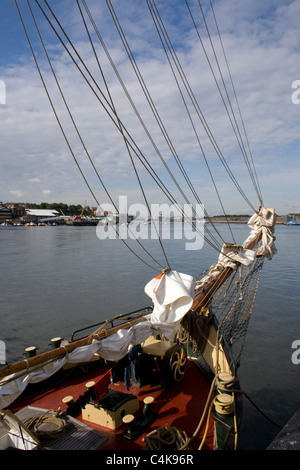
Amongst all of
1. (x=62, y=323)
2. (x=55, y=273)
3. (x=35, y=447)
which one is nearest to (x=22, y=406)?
(x=35, y=447)

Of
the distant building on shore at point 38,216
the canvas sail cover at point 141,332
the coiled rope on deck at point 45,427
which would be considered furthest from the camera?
the distant building on shore at point 38,216

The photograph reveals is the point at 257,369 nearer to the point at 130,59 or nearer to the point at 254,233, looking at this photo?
the point at 254,233

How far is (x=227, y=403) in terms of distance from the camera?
14.0 ft

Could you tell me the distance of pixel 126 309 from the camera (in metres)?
17.8

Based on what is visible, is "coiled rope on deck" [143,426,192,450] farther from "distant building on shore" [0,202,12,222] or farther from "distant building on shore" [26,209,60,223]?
"distant building on shore" [0,202,12,222]

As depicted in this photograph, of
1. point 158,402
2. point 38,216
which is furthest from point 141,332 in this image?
point 38,216

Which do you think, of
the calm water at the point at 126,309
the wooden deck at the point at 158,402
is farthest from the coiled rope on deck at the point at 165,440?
the calm water at the point at 126,309

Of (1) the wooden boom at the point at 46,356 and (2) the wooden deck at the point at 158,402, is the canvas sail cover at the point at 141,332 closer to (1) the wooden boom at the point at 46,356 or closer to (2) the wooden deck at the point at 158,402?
(1) the wooden boom at the point at 46,356

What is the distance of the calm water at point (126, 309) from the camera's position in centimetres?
930

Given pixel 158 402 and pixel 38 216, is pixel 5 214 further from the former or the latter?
pixel 158 402

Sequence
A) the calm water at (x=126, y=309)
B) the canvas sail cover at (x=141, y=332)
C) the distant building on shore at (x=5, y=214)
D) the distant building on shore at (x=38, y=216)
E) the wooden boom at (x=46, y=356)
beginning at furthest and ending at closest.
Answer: the distant building on shore at (x=38, y=216) → the distant building on shore at (x=5, y=214) → the calm water at (x=126, y=309) → the canvas sail cover at (x=141, y=332) → the wooden boom at (x=46, y=356)

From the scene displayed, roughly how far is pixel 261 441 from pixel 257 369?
12.1 feet
